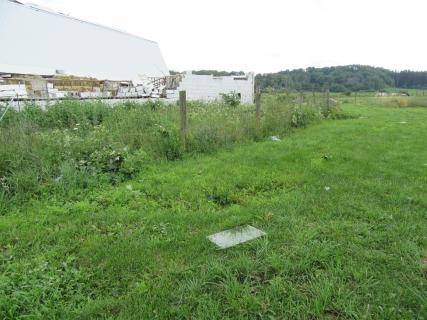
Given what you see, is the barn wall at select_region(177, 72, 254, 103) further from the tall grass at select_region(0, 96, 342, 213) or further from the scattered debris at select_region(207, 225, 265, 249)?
the scattered debris at select_region(207, 225, 265, 249)

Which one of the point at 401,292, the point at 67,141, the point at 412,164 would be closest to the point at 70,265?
the point at 401,292

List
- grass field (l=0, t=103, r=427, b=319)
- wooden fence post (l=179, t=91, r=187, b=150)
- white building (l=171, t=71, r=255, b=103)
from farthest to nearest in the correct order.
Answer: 1. white building (l=171, t=71, r=255, b=103)
2. wooden fence post (l=179, t=91, r=187, b=150)
3. grass field (l=0, t=103, r=427, b=319)

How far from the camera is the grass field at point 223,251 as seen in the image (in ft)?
7.07

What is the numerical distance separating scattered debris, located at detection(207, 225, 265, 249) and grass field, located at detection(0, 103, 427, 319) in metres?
0.10

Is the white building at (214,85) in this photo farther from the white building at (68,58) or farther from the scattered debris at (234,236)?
the scattered debris at (234,236)

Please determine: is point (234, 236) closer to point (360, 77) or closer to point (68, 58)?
point (68, 58)

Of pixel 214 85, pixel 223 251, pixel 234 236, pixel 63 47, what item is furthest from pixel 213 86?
pixel 223 251

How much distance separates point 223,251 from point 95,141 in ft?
11.9

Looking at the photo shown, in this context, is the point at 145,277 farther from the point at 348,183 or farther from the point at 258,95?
the point at 258,95

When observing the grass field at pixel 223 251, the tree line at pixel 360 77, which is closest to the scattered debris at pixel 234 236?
the grass field at pixel 223 251

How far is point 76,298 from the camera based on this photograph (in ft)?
7.43

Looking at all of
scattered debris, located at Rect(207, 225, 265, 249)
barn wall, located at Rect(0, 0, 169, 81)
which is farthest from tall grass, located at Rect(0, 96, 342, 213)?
barn wall, located at Rect(0, 0, 169, 81)

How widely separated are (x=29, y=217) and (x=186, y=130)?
12.1 feet

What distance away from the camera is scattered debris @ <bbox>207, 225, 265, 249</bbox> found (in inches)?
117
